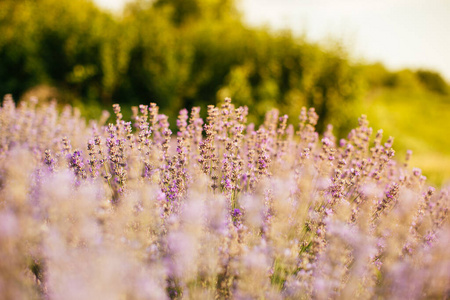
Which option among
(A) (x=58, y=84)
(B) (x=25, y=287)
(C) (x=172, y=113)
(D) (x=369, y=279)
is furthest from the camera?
(A) (x=58, y=84)

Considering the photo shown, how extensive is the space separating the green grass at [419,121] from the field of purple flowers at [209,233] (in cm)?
519

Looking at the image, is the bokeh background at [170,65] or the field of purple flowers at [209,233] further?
Result: the bokeh background at [170,65]

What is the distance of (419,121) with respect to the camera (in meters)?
19.3

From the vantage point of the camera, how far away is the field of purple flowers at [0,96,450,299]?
53.4 inches

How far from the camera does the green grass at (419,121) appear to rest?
9.38m

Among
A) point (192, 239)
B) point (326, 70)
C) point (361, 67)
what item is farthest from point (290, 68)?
point (192, 239)

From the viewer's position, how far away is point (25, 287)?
143cm

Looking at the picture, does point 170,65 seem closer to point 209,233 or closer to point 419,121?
point 209,233

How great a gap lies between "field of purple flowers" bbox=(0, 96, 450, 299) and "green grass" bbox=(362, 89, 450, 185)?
5187mm

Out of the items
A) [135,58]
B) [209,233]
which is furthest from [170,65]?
[209,233]

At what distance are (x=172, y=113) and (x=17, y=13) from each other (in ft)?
16.7

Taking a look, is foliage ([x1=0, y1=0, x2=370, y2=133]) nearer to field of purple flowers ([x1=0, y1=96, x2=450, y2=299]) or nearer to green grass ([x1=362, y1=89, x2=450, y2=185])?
green grass ([x1=362, y1=89, x2=450, y2=185])

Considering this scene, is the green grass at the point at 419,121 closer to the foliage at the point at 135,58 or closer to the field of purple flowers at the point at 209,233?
the foliage at the point at 135,58

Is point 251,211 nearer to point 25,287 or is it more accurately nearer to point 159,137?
point 25,287
